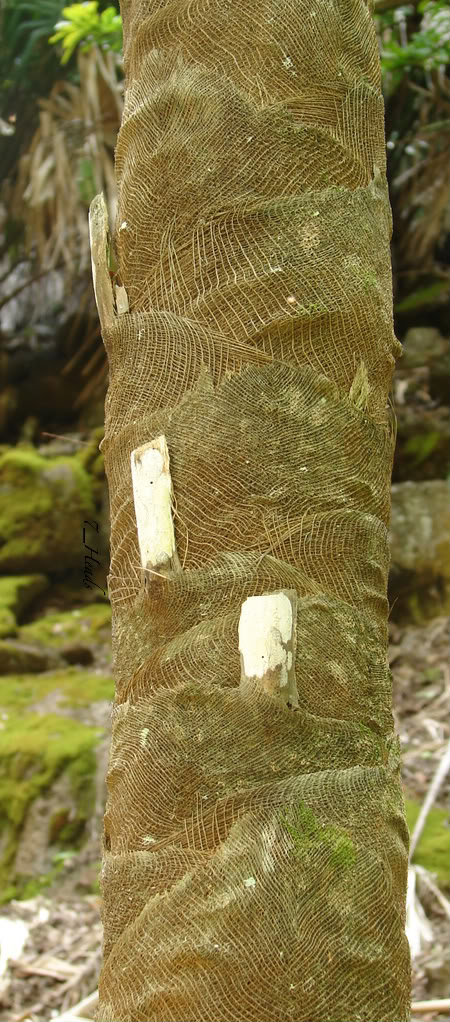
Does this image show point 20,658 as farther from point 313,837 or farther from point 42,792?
point 313,837

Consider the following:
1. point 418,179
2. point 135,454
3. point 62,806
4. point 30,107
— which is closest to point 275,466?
point 135,454

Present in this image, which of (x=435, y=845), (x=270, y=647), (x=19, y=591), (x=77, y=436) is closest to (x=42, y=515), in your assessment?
(x=19, y=591)

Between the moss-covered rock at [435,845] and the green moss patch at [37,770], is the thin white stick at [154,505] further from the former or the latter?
the green moss patch at [37,770]

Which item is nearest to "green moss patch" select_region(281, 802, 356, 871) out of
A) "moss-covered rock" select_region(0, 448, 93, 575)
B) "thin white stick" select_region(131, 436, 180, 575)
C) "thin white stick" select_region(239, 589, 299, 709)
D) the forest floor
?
"thin white stick" select_region(239, 589, 299, 709)

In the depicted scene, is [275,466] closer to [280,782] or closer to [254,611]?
[254,611]

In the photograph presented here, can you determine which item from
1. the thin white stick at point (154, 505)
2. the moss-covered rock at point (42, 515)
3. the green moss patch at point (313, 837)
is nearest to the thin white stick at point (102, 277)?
the thin white stick at point (154, 505)

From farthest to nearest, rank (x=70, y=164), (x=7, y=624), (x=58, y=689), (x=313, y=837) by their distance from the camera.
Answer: (x=70, y=164), (x=7, y=624), (x=58, y=689), (x=313, y=837)

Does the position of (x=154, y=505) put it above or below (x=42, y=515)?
above
